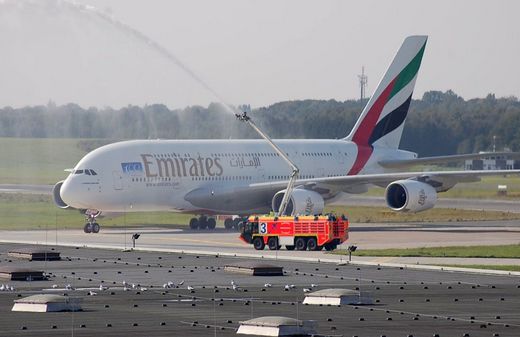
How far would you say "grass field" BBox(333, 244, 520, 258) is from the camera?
54312 mm

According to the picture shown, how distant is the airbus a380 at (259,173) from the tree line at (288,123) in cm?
793

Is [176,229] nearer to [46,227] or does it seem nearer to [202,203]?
[202,203]

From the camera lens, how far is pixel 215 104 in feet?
319

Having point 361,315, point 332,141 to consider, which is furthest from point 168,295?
point 332,141

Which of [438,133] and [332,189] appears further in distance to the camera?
[438,133]

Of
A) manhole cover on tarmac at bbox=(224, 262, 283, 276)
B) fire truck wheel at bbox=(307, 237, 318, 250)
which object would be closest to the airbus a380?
fire truck wheel at bbox=(307, 237, 318, 250)

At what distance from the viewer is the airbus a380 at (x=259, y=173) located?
72812mm

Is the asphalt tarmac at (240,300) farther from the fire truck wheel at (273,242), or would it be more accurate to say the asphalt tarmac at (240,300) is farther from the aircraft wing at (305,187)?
the aircraft wing at (305,187)

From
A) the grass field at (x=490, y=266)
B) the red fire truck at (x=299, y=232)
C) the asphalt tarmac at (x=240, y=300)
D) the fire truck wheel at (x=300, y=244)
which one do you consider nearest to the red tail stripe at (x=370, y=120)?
the red fire truck at (x=299, y=232)

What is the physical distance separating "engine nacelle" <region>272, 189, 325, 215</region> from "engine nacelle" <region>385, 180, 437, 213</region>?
160 inches

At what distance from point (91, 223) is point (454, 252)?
2454cm

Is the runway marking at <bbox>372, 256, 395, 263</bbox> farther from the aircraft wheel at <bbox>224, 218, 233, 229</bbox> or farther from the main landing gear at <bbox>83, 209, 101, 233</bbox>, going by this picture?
the aircraft wheel at <bbox>224, 218, 233, 229</bbox>

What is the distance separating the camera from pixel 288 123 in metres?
112

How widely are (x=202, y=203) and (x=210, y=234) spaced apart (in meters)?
4.67
